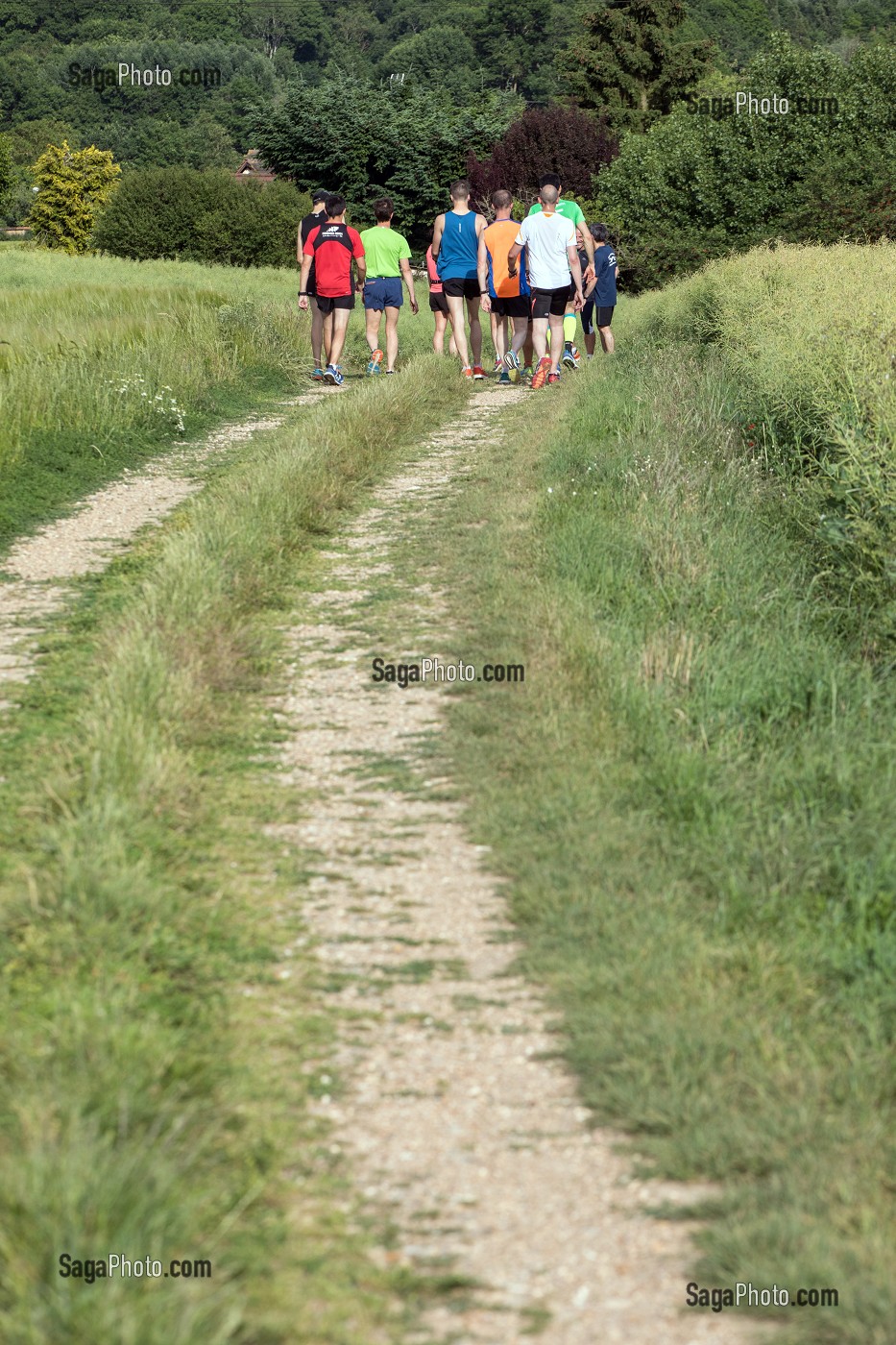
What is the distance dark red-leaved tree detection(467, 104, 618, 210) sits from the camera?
4831cm

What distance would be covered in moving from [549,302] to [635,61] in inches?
2084

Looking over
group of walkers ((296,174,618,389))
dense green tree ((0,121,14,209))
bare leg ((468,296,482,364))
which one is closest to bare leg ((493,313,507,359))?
group of walkers ((296,174,618,389))

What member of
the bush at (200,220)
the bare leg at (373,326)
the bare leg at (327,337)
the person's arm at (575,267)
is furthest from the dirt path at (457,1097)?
the bush at (200,220)

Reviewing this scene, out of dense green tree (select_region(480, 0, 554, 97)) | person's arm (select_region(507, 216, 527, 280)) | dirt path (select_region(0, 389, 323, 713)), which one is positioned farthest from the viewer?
dense green tree (select_region(480, 0, 554, 97))

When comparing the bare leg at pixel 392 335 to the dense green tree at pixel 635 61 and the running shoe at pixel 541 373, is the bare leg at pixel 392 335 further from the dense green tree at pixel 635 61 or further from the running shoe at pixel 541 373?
the dense green tree at pixel 635 61

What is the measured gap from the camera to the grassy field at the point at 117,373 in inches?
430

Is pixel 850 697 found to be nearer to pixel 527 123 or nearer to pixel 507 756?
pixel 507 756

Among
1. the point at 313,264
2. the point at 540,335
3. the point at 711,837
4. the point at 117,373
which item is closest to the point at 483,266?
the point at 540,335

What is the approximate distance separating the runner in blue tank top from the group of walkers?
1 centimetres

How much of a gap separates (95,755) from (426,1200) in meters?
2.23

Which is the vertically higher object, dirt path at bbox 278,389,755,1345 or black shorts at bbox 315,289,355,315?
black shorts at bbox 315,289,355,315

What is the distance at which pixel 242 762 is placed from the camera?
17.4 feet

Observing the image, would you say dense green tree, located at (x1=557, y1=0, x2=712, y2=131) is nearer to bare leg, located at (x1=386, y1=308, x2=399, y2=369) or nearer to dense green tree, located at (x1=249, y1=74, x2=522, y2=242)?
dense green tree, located at (x1=249, y1=74, x2=522, y2=242)

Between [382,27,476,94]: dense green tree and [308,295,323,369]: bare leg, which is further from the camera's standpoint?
[382,27,476,94]: dense green tree
